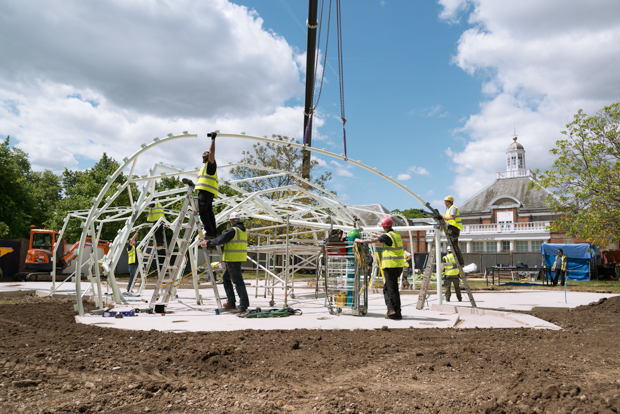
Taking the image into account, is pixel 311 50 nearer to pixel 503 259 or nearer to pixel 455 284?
pixel 455 284

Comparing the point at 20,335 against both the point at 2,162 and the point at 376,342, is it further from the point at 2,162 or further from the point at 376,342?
the point at 2,162

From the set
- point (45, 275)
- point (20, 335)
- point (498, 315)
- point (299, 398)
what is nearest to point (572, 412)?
point (299, 398)

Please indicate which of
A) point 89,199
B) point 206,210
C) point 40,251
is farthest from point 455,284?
point 89,199

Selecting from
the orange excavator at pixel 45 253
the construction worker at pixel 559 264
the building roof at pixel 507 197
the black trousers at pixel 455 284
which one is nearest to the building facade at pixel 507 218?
Result: the building roof at pixel 507 197

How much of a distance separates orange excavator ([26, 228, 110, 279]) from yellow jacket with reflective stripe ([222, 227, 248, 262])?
14.3 metres

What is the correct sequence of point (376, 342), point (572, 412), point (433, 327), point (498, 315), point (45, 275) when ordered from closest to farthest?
point (572, 412) → point (376, 342) → point (433, 327) → point (498, 315) → point (45, 275)

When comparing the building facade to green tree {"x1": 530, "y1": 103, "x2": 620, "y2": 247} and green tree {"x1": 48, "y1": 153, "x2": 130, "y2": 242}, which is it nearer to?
green tree {"x1": 530, "y1": 103, "x2": 620, "y2": 247}

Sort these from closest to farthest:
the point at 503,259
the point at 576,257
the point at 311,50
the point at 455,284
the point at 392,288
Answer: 1. the point at 392,288
2. the point at 455,284
3. the point at 311,50
4. the point at 576,257
5. the point at 503,259

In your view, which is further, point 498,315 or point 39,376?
point 498,315

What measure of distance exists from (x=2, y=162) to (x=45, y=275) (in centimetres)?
857

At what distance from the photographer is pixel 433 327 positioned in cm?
640

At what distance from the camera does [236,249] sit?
7.80 metres

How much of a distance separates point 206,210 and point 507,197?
49.4 m

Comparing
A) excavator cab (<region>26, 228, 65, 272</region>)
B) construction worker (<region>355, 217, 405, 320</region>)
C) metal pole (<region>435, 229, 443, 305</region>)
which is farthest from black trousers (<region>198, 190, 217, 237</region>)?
excavator cab (<region>26, 228, 65, 272</region>)
